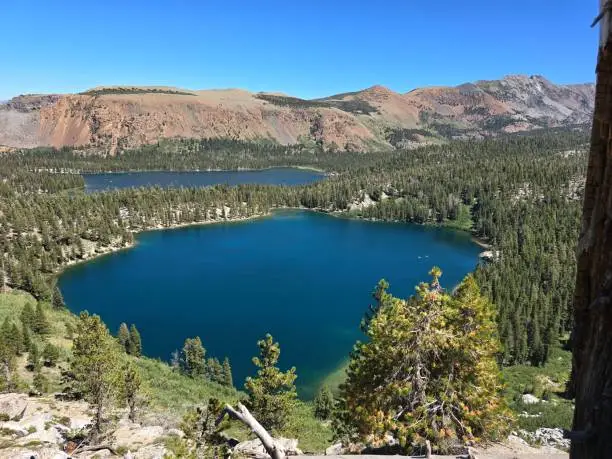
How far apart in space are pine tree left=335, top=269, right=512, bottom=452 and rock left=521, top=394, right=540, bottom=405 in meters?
35.7

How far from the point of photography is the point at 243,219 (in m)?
199

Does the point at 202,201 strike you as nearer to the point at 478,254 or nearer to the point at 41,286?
the point at 41,286

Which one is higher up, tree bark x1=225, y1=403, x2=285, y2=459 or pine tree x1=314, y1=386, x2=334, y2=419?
tree bark x1=225, y1=403, x2=285, y2=459

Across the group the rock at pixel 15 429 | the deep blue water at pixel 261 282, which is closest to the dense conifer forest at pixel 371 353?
the rock at pixel 15 429

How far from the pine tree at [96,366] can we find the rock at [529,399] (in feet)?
149

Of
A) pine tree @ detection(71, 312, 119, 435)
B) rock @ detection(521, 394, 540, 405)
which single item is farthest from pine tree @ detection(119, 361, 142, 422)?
rock @ detection(521, 394, 540, 405)

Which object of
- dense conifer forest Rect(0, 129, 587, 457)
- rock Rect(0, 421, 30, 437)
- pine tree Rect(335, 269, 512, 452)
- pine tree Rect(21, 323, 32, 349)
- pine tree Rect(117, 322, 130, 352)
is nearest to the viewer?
pine tree Rect(335, 269, 512, 452)

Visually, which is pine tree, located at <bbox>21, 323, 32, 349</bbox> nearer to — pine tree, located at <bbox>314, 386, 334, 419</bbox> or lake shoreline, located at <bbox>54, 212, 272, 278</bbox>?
pine tree, located at <bbox>314, 386, 334, 419</bbox>

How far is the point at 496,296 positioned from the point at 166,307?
2722 inches

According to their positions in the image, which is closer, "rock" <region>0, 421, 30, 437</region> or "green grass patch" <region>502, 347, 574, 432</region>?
"rock" <region>0, 421, 30, 437</region>

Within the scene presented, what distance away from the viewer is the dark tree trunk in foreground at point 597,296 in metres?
5.75

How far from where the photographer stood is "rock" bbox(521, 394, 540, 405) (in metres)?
52.4

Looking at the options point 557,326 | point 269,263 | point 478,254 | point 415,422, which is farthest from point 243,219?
point 415,422

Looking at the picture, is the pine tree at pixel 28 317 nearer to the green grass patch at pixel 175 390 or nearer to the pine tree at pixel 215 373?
the green grass patch at pixel 175 390
